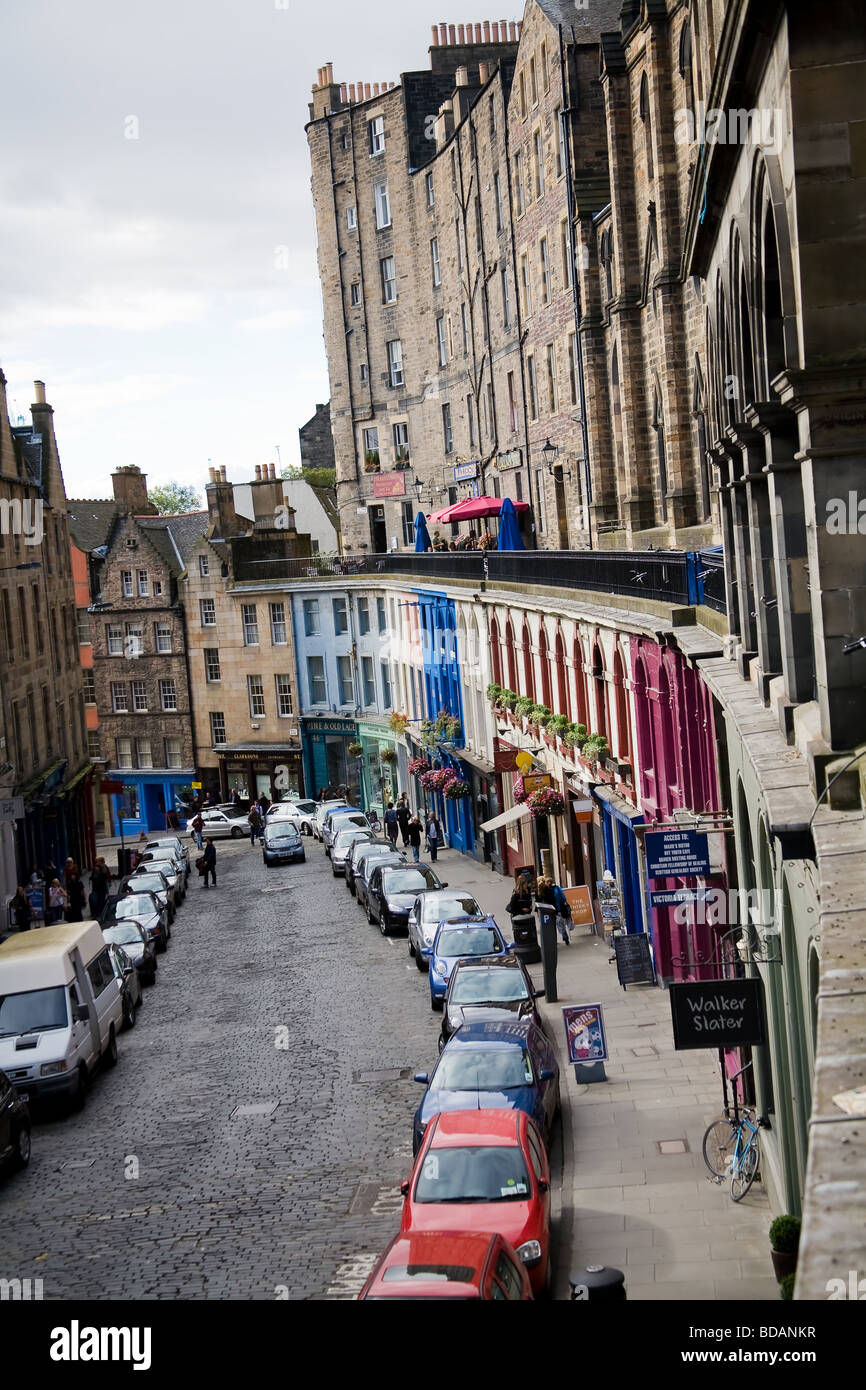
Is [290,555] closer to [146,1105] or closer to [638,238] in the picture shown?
[638,238]

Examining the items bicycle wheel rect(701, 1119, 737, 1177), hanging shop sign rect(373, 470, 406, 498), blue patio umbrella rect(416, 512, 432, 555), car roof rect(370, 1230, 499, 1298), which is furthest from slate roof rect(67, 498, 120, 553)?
car roof rect(370, 1230, 499, 1298)

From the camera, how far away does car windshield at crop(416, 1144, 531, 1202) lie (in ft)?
44.9

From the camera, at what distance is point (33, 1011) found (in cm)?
2164

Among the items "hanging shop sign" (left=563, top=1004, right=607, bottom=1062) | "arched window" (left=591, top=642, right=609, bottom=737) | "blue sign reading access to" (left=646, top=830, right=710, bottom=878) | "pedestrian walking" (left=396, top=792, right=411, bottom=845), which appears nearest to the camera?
"blue sign reading access to" (left=646, top=830, right=710, bottom=878)

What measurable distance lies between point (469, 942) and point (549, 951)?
1801 mm

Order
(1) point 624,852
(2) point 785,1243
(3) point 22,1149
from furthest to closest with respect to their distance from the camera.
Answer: (1) point 624,852, (3) point 22,1149, (2) point 785,1243

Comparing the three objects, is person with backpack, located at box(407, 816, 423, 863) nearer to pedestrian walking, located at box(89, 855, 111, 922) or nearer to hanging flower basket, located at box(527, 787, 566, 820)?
pedestrian walking, located at box(89, 855, 111, 922)

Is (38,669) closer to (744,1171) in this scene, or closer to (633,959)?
(633,959)

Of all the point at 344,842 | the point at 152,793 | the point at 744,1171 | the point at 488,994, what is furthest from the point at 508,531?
the point at 152,793

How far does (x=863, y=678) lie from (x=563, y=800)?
855 inches

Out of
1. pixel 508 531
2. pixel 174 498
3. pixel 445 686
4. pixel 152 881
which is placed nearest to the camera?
pixel 152 881

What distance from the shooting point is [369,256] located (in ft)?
226

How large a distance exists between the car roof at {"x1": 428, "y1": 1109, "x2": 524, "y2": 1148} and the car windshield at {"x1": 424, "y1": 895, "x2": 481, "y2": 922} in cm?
1280
